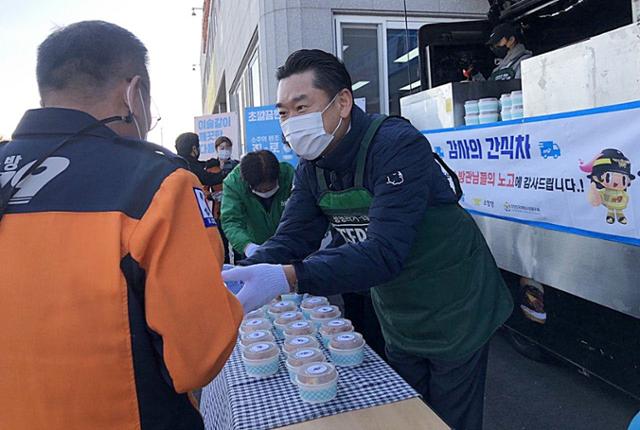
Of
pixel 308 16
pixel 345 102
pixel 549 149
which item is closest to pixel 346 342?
pixel 345 102

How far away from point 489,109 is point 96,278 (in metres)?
3.19

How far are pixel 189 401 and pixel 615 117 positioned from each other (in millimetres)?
2289

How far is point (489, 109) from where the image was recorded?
3.51 m

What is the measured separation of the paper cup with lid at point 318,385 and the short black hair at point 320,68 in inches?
36.3

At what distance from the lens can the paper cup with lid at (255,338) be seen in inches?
70.8

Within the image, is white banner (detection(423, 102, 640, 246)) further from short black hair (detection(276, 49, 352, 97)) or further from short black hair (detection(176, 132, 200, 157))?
short black hair (detection(176, 132, 200, 157))

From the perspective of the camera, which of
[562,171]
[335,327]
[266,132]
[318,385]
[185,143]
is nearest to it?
[318,385]

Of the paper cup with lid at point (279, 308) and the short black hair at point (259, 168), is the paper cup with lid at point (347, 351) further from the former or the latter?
the short black hair at point (259, 168)

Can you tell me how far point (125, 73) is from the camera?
3.41ft

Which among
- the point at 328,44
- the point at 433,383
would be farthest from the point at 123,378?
the point at 328,44

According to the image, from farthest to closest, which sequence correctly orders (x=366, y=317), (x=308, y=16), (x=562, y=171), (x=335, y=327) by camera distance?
(x=308, y=16)
(x=366, y=317)
(x=562, y=171)
(x=335, y=327)

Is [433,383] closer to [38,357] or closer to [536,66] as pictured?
[38,357]

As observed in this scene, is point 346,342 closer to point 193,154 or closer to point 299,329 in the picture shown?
point 299,329

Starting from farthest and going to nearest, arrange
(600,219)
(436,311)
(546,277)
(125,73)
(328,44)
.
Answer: (328,44), (546,277), (600,219), (436,311), (125,73)
